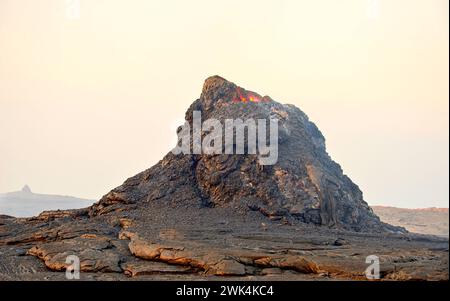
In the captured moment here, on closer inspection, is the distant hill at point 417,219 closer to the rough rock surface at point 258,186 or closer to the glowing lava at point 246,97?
the rough rock surface at point 258,186

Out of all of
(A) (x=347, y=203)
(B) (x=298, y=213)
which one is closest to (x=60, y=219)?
(B) (x=298, y=213)

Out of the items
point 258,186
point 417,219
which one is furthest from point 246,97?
point 417,219

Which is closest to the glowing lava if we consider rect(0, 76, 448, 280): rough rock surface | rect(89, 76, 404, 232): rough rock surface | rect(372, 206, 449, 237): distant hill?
rect(0, 76, 448, 280): rough rock surface

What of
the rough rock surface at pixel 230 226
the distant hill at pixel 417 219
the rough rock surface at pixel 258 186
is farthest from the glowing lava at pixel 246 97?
the distant hill at pixel 417 219

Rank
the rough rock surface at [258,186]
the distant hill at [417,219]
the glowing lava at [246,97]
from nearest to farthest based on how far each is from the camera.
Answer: the rough rock surface at [258,186], the glowing lava at [246,97], the distant hill at [417,219]

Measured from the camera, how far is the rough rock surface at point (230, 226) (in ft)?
61.8

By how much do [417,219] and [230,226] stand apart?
73.4 meters

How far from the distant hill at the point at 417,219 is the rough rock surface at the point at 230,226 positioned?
4611cm

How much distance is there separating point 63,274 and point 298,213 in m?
17.0

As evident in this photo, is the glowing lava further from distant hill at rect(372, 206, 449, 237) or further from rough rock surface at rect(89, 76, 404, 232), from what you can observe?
distant hill at rect(372, 206, 449, 237)

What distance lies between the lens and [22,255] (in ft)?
73.9

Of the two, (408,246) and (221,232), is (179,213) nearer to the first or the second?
(221,232)

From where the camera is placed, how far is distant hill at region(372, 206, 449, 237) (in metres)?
76.6
